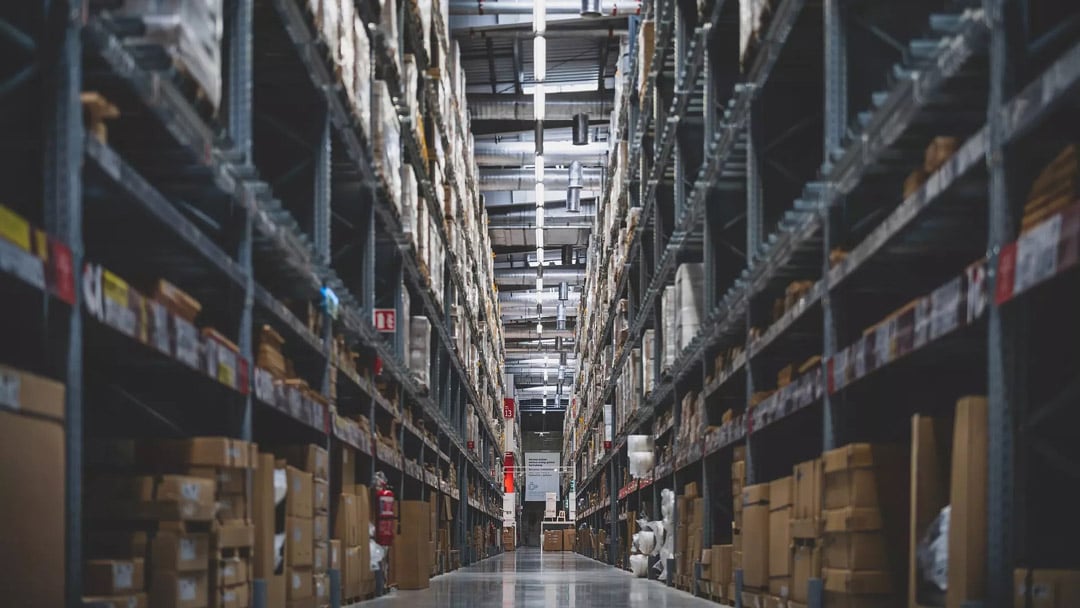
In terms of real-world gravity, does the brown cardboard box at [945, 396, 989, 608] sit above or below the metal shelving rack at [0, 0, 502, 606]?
below

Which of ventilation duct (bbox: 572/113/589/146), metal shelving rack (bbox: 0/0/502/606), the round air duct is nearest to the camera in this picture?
metal shelving rack (bbox: 0/0/502/606)

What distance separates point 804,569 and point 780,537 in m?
0.63

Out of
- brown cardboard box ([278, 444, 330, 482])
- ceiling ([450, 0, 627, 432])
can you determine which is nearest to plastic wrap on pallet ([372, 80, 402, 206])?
brown cardboard box ([278, 444, 330, 482])

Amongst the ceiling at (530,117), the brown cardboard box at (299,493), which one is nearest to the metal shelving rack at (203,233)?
the brown cardboard box at (299,493)

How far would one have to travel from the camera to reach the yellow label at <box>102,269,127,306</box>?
4.03 meters

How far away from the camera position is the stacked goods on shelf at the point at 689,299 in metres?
10.9

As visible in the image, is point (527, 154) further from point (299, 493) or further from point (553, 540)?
point (299, 493)

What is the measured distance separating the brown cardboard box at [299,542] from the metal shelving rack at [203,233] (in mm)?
614

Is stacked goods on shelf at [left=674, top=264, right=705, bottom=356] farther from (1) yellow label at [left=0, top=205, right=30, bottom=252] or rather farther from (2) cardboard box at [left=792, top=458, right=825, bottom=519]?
(1) yellow label at [left=0, top=205, right=30, bottom=252]

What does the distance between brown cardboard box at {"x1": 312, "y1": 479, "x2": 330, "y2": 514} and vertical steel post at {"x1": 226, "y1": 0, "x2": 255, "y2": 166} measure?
2.27m

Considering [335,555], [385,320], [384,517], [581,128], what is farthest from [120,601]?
[581,128]

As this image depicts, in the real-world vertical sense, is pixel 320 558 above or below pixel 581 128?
below

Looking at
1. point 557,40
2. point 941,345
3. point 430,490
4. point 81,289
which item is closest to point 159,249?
point 81,289

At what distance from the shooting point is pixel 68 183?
3.63 m
